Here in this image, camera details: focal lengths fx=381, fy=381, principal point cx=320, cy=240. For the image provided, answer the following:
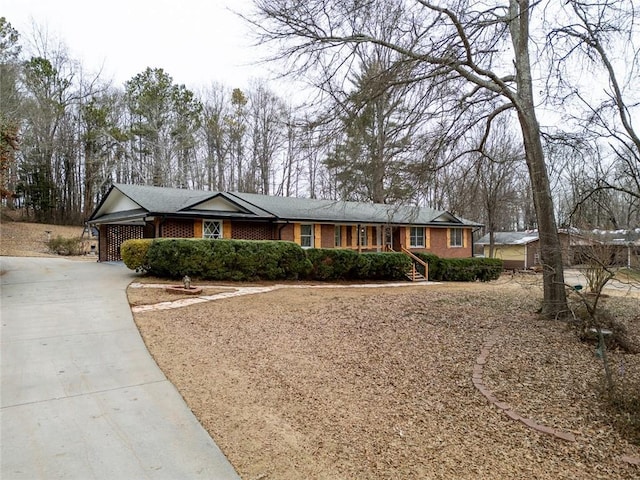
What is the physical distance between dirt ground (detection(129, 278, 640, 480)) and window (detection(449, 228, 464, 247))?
1691 centimetres

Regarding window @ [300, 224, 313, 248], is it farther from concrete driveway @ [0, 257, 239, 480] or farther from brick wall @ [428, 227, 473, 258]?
concrete driveway @ [0, 257, 239, 480]

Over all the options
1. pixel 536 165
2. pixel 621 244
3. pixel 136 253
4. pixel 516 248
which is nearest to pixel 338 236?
pixel 136 253

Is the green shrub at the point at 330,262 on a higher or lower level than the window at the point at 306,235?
lower

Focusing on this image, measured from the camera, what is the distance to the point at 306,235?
1766 cm

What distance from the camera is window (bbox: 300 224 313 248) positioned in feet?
57.4

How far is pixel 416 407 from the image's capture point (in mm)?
3498

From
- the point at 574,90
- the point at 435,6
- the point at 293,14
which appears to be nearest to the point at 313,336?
the point at 293,14

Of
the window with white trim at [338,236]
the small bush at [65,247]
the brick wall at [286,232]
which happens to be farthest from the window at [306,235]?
the small bush at [65,247]

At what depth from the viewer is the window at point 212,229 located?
14.8 metres

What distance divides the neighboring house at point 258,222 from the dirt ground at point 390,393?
4.77 m

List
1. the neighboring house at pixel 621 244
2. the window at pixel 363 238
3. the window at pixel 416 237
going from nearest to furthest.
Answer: the neighboring house at pixel 621 244 < the window at pixel 363 238 < the window at pixel 416 237

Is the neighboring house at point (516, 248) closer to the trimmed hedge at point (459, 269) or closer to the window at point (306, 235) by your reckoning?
the trimmed hedge at point (459, 269)

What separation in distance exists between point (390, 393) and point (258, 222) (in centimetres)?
1314

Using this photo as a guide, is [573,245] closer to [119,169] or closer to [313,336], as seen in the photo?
[313,336]
